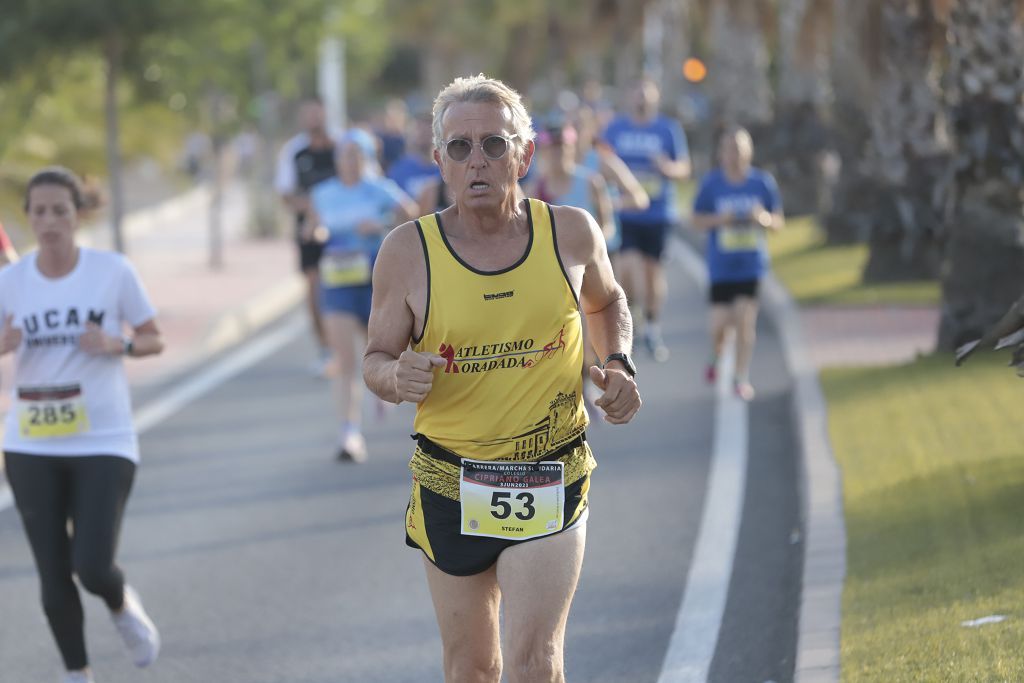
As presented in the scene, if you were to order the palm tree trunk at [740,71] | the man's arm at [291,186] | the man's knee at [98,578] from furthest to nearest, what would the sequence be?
the palm tree trunk at [740,71], the man's arm at [291,186], the man's knee at [98,578]

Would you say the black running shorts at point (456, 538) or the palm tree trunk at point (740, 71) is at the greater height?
the black running shorts at point (456, 538)

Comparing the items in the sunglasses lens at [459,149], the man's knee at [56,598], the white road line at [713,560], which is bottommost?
the white road line at [713,560]

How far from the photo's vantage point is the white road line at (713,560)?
6.43m

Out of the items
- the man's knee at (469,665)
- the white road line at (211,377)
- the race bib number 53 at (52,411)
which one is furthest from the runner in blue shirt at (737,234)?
the man's knee at (469,665)

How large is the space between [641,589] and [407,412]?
5.10 metres

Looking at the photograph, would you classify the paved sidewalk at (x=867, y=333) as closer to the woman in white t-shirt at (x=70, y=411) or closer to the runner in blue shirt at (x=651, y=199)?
the runner in blue shirt at (x=651, y=199)

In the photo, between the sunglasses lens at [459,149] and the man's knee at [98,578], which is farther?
the man's knee at [98,578]

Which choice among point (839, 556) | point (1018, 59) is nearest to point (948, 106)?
point (1018, 59)

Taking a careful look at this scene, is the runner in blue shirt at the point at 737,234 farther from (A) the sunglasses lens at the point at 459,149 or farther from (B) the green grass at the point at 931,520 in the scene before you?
(A) the sunglasses lens at the point at 459,149

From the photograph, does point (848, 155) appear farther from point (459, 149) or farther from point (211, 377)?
point (459, 149)

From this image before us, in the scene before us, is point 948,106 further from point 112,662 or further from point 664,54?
point 664,54

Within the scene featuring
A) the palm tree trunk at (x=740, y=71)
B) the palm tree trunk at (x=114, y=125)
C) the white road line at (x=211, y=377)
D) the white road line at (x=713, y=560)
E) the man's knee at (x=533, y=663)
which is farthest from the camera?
the palm tree trunk at (x=740, y=71)

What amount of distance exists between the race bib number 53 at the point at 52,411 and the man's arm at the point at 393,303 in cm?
207

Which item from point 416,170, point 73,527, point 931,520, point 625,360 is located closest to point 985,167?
point 416,170
